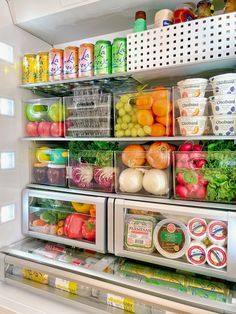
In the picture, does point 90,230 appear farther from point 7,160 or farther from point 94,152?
point 7,160

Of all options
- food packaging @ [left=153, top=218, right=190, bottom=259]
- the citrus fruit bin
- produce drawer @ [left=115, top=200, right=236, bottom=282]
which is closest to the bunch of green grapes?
the citrus fruit bin

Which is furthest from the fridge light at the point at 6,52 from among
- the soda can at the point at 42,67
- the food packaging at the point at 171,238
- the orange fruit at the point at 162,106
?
the food packaging at the point at 171,238

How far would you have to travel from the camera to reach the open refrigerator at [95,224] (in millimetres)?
992

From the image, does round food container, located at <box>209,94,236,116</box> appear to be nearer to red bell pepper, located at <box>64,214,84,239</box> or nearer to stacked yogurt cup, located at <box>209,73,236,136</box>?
stacked yogurt cup, located at <box>209,73,236,136</box>

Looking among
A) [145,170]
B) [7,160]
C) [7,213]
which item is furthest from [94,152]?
[7,213]

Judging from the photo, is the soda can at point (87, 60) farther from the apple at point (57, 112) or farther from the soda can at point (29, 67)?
the soda can at point (29, 67)

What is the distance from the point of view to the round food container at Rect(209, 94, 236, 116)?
0.94 meters

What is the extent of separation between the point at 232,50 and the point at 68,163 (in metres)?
0.98

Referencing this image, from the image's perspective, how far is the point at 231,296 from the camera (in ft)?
3.16

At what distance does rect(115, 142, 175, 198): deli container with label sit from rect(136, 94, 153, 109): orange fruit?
19 cm

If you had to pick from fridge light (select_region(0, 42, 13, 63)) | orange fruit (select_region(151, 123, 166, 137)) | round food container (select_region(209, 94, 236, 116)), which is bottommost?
orange fruit (select_region(151, 123, 166, 137))

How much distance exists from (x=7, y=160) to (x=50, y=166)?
25cm

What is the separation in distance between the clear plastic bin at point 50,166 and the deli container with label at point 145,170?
0.36 meters

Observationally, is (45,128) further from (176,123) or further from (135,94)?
(176,123)
